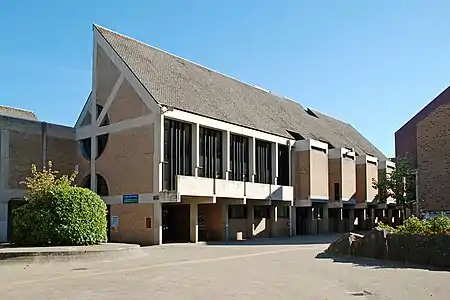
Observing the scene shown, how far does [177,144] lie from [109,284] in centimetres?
2317

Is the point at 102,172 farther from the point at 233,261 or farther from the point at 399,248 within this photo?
the point at 399,248

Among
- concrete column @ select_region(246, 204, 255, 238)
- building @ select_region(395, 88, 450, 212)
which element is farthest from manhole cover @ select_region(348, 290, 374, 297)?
concrete column @ select_region(246, 204, 255, 238)

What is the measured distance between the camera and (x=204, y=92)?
43719 mm

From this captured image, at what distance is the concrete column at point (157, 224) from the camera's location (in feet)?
115

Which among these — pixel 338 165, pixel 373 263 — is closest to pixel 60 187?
pixel 373 263

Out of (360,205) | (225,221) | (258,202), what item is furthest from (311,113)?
(225,221)

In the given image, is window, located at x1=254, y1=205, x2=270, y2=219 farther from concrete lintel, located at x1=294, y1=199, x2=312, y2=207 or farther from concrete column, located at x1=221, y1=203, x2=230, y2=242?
concrete column, located at x1=221, y1=203, x2=230, y2=242

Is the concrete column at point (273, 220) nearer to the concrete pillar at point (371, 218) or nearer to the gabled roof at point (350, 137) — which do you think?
the gabled roof at point (350, 137)

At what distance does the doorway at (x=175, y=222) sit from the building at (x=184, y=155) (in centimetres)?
7

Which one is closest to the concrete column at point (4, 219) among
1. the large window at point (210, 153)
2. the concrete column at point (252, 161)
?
the large window at point (210, 153)

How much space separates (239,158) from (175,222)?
7.00m

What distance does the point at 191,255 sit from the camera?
26.2 m

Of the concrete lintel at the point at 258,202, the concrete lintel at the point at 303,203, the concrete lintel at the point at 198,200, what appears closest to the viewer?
the concrete lintel at the point at 198,200

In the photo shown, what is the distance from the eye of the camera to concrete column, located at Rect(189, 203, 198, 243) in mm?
37344
